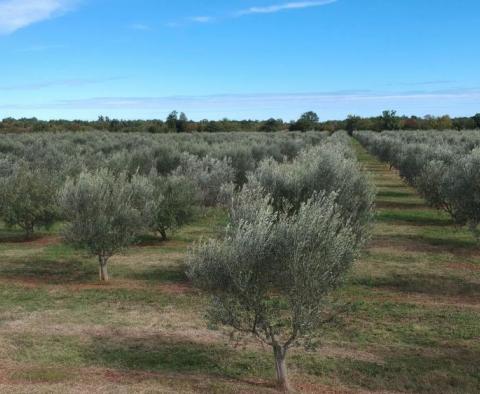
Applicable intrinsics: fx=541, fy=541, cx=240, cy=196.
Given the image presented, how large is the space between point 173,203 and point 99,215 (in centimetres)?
801

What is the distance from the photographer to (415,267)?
2180cm

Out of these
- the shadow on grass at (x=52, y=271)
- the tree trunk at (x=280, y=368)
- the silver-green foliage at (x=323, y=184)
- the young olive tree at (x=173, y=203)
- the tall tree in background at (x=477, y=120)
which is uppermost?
the tall tree in background at (x=477, y=120)

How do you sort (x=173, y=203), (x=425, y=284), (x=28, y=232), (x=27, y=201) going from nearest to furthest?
(x=425, y=284) → (x=27, y=201) → (x=173, y=203) → (x=28, y=232)

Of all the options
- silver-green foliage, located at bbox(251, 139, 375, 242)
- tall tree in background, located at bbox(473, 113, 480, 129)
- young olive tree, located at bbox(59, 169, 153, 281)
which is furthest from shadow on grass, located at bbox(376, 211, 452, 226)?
tall tree in background, located at bbox(473, 113, 480, 129)

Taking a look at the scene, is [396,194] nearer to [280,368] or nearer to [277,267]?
[280,368]

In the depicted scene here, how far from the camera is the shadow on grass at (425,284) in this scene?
1855 centimetres

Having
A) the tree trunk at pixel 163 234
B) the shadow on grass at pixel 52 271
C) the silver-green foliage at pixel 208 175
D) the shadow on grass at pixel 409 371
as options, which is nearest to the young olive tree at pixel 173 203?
the tree trunk at pixel 163 234

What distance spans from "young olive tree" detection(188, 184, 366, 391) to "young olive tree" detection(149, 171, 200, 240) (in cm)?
1565

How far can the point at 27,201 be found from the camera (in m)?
26.9

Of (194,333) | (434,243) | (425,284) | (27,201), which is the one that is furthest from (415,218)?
(194,333)

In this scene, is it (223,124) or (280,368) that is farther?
(223,124)

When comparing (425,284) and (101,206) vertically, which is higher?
(101,206)

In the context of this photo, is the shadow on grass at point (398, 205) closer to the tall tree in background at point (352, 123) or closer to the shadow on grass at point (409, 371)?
the shadow on grass at point (409, 371)

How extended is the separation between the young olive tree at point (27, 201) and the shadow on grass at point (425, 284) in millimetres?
15825
